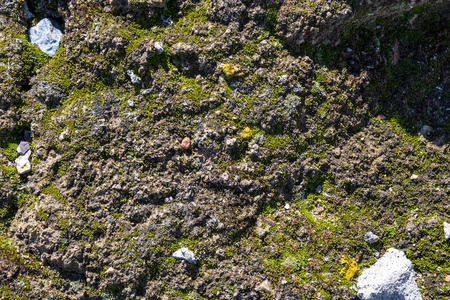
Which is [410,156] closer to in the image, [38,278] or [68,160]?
[68,160]

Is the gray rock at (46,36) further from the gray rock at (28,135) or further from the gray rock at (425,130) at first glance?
the gray rock at (425,130)

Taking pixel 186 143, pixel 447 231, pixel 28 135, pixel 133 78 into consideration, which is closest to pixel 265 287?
pixel 186 143

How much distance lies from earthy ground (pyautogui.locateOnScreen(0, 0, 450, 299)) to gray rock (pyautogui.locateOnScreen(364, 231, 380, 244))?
0.08 metres

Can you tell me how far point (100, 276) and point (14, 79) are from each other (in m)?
4.17

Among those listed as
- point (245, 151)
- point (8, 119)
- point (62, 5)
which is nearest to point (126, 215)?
point (245, 151)

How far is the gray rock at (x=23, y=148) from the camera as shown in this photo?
6188mm

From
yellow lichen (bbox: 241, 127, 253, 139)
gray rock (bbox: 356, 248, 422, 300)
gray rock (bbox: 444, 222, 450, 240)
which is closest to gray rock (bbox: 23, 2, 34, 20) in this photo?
yellow lichen (bbox: 241, 127, 253, 139)

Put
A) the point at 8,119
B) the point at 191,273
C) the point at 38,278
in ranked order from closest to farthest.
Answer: the point at 191,273
the point at 38,278
the point at 8,119

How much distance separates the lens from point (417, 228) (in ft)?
18.1

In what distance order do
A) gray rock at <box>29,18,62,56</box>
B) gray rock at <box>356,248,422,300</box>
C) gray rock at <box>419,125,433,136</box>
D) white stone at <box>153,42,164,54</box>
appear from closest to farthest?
1. gray rock at <box>356,248,422,300</box>
2. white stone at <box>153,42,164,54</box>
3. gray rock at <box>419,125,433,136</box>
4. gray rock at <box>29,18,62,56</box>

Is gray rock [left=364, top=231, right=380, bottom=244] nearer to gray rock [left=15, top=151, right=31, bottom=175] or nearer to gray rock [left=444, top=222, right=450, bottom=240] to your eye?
gray rock [left=444, top=222, right=450, bottom=240]

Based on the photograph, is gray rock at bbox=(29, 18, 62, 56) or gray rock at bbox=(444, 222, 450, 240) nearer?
gray rock at bbox=(444, 222, 450, 240)

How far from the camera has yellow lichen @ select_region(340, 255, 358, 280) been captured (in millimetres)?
5297

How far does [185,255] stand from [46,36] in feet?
16.9
